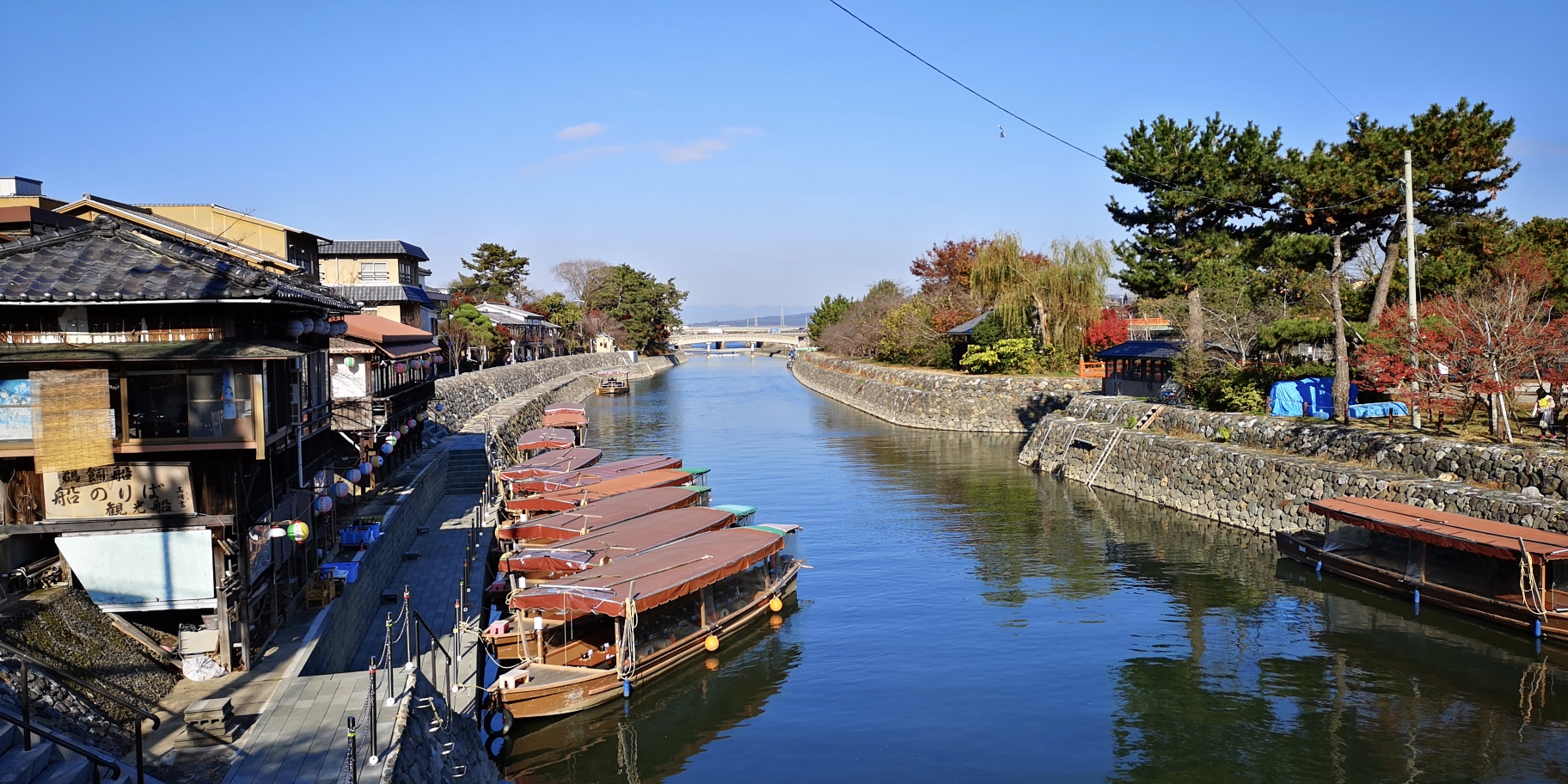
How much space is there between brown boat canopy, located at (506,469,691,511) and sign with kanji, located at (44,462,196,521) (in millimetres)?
12567

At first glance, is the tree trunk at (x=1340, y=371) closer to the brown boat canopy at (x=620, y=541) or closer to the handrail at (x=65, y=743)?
the brown boat canopy at (x=620, y=541)

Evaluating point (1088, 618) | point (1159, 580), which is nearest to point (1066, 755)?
point (1088, 618)

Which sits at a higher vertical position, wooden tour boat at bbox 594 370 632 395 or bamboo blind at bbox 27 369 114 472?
bamboo blind at bbox 27 369 114 472

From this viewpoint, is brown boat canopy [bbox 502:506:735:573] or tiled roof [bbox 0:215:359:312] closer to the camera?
tiled roof [bbox 0:215:359:312]

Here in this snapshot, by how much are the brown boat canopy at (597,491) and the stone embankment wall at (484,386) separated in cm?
1497

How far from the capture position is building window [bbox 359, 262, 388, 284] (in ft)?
152

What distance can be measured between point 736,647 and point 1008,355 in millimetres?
39664

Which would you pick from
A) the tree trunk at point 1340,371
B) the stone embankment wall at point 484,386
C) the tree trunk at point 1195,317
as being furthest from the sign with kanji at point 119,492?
the tree trunk at point 1195,317

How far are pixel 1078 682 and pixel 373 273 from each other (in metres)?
39.2

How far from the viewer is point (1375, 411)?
30.0 meters

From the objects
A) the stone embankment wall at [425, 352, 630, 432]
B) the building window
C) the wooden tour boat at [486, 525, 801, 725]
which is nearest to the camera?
Answer: the wooden tour boat at [486, 525, 801, 725]

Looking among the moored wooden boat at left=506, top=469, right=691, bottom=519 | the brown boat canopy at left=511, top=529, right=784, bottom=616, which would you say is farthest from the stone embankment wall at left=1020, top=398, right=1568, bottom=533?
the moored wooden boat at left=506, top=469, right=691, bottom=519

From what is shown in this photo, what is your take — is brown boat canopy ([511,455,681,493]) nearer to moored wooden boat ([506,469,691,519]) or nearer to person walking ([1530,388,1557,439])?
moored wooden boat ([506,469,691,519])

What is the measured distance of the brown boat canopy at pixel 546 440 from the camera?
3616cm
